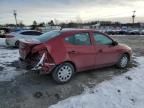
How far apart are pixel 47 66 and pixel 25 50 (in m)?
0.84

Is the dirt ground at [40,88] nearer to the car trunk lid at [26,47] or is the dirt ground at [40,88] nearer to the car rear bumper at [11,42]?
the car trunk lid at [26,47]

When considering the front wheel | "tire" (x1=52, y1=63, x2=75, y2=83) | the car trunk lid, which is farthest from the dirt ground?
the car trunk lid

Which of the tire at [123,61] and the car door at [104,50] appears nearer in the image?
the car door at [104,50]

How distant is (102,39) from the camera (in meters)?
6.84

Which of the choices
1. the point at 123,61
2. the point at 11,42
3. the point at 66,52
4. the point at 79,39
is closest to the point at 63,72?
the point at 66,52

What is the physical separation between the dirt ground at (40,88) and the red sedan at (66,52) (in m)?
0.32

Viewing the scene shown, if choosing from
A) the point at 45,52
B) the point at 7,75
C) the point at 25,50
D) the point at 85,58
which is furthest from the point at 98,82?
the point at 7,75

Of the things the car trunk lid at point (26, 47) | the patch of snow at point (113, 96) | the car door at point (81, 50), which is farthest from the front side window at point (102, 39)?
the car trunk lid at point (26, 47)

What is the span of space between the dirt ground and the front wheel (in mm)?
539

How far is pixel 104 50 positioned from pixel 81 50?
1029 mm

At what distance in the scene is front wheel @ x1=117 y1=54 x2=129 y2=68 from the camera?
7.52 metres

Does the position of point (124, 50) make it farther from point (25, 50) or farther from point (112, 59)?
point (25, 50)

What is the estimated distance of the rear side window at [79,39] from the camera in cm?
591

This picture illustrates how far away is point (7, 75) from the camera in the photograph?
650cm
